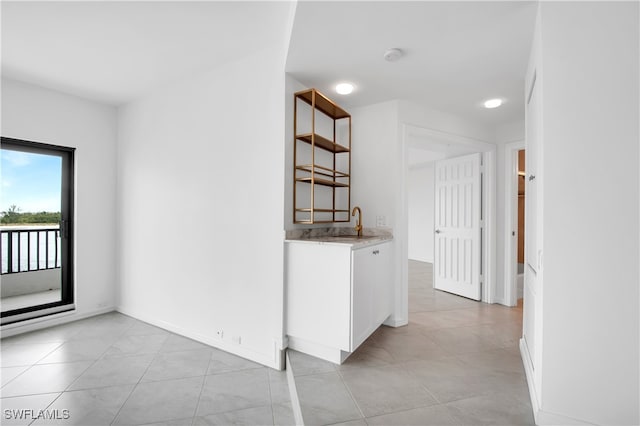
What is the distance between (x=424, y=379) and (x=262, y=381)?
3.86 ft

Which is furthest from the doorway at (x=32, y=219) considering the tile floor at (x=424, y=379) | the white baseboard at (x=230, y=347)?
the tile floor at (x=424, y=379)

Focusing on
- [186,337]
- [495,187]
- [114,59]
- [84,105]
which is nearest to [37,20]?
[114,59]

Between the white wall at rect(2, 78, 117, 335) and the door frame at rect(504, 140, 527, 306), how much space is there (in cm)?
501

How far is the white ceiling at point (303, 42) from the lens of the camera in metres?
1.75

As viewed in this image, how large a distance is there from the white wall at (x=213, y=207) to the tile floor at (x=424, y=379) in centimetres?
62

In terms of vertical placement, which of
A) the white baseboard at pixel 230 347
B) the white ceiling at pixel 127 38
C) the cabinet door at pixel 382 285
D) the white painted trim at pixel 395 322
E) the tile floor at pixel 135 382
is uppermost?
the white ceiling at pixel 127 38

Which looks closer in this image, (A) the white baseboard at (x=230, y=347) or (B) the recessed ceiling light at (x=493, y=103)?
(A) the white baseboard at (x=230, y=347)

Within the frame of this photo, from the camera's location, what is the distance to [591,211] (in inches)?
56.1

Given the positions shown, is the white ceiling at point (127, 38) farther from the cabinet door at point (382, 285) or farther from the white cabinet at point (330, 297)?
the cabinet door at point (382, 285)

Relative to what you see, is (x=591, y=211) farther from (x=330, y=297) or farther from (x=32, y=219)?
(x=32, y=219)

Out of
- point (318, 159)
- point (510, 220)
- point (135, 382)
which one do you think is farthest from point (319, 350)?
point (510, 220)

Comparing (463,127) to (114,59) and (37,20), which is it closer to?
(114,59)

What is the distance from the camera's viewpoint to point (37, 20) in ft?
6.88

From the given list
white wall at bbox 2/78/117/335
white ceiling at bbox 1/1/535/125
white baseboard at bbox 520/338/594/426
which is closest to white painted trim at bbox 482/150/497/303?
white ceiling at bbox 1/1/535/125
